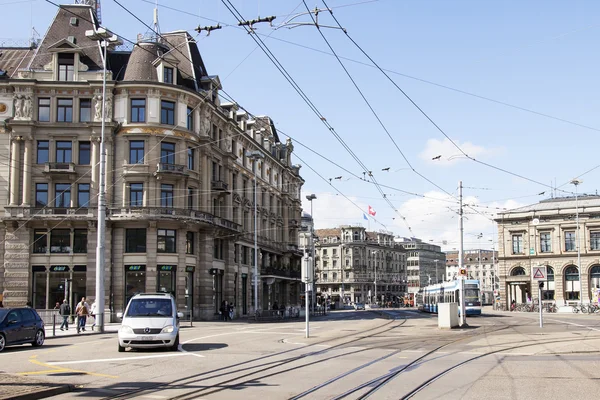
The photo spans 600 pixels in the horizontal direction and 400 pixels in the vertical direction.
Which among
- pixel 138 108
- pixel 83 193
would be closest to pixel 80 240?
pixel 83 193

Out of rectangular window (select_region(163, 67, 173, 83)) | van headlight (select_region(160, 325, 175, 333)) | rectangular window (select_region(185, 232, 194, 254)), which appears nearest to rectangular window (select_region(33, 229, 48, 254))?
rectangular window (select_region(185, 232, 194, 254))

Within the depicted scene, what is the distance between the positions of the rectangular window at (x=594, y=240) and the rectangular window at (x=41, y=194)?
60897 millimetres

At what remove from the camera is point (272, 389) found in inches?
497

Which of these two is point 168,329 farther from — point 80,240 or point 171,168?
point 80,240

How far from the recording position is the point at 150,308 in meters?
21.2

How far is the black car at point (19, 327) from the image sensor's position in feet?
69.9

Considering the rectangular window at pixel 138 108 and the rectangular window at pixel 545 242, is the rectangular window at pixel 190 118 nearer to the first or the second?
the rectangular window at pixel 138 108

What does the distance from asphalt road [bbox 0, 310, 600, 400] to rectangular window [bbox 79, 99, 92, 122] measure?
28002mm

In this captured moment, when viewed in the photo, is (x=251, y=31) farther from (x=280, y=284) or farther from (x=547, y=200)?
(x=547, y=200)

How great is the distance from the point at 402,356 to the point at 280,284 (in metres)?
58.9

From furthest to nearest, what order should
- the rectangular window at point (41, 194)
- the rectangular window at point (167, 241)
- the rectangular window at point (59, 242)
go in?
the rectangular window at point (167, 241) < the rectangular window at point (41, 194) < the rectangular window at point (59, 242)

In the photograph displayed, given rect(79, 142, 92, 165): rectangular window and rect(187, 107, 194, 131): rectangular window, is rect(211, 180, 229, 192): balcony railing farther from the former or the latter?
rect(79, 142, 92, 165): rectangular window

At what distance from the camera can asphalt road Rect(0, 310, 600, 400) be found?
12.2 meters

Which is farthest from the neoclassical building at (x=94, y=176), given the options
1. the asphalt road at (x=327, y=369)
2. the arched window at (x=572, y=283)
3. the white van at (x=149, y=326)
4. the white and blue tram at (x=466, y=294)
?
the arched window at (x=572, y=283)
